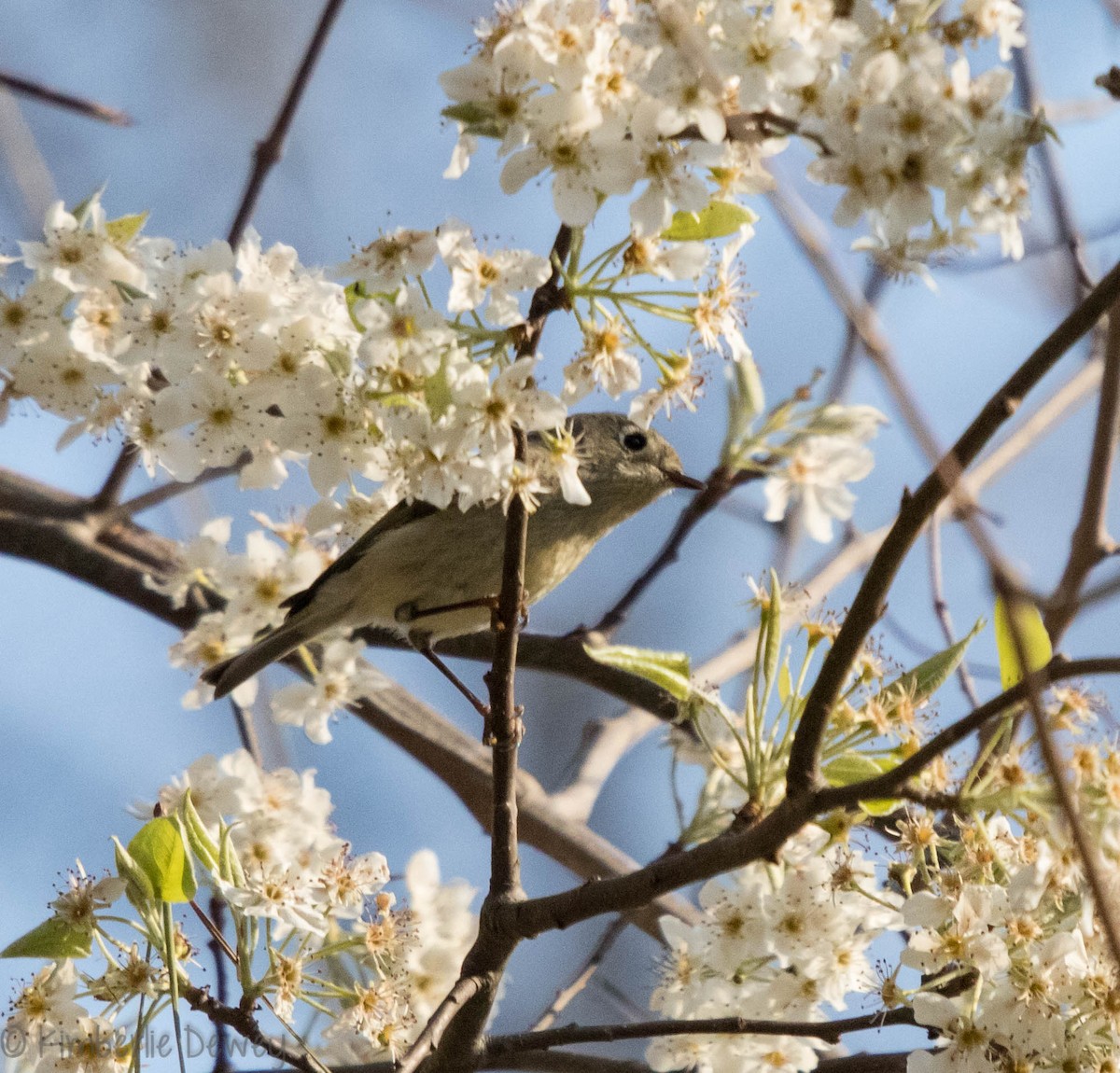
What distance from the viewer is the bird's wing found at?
321 centimetres

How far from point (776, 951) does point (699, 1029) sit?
336mm

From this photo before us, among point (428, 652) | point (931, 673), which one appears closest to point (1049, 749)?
point (931, 673)

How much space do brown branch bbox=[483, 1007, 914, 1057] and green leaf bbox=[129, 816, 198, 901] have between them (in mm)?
566

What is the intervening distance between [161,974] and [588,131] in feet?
4.66

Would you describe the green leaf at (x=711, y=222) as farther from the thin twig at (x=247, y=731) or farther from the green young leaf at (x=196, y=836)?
the thin twig at (x=247, y=731)

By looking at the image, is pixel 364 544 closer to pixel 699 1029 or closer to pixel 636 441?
pixel 636 441

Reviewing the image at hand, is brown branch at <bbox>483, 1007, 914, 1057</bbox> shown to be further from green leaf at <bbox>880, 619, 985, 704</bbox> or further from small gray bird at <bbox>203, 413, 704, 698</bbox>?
small gray bird at <bbox>203, 413, 704, 698</bbox>

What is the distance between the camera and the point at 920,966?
191 centimetres

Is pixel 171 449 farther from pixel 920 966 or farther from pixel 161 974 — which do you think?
pixel 920 966

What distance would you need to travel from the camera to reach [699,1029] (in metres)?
1.90

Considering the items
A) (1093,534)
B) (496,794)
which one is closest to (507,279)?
(496,794)

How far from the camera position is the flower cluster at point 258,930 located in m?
2.10

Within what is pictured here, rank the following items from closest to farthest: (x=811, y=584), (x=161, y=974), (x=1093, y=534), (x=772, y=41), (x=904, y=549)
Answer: (x=904, y=549)
(x=772, y=41)
(x=161, y=974)
(x=1093, y=534)
(x=811, y=584)

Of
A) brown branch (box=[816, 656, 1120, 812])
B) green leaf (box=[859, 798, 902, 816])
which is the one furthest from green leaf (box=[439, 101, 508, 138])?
green leaf (box=[859, 798, 902, 816])
